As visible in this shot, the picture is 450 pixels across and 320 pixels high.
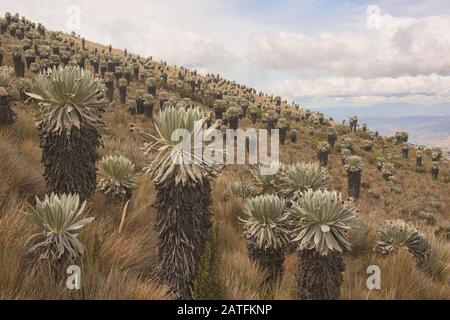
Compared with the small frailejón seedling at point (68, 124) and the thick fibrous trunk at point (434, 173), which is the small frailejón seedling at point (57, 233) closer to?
the small frailejón seedling at point (68, 124)

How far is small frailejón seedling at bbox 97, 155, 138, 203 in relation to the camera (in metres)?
6.30

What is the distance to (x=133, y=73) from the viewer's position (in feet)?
134

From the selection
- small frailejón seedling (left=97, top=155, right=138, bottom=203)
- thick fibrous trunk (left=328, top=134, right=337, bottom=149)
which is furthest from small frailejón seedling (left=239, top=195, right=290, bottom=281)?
thick fibrous trunk (left=328, top=134, right=337, bottom=149)

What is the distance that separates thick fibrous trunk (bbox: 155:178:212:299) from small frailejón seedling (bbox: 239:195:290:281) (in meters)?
1.15

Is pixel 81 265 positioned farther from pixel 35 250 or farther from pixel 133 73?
pixel 133 73

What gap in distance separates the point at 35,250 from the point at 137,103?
24.7m

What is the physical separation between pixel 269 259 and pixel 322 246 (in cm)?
118

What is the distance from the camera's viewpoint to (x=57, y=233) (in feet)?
13.3

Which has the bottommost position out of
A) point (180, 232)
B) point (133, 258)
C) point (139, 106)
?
point (133, 258)

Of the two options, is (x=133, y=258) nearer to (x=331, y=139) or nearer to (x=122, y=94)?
(x=122, y=94)

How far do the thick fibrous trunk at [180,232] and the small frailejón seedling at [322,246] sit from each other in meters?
1.22

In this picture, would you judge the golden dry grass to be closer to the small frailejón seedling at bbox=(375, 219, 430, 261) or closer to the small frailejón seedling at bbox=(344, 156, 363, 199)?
the small frailejón seedling at bbox=(375, 219, 430, 261)

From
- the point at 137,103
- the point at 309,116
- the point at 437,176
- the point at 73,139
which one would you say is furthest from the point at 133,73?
the point at 73,139

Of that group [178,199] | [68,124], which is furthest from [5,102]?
[178,199]
